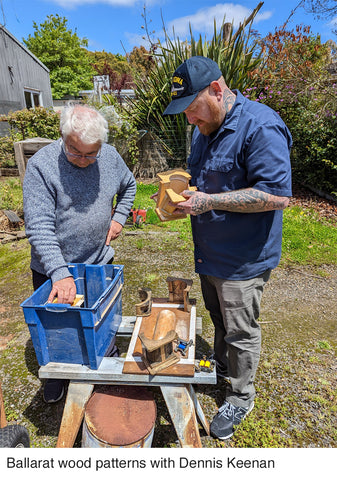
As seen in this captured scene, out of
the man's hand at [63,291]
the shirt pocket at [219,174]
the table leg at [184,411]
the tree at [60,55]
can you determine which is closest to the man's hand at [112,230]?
the man's hand at [63,291]

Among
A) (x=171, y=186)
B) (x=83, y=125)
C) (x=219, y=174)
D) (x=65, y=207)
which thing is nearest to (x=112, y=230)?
(x=65, y=207)

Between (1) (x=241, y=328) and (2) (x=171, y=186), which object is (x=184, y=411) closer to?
(1) (x=241, y=328)

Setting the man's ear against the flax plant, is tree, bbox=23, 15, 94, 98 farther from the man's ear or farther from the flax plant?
the man's ear

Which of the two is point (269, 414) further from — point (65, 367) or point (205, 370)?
point (65, 367)

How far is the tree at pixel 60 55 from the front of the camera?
33.6m

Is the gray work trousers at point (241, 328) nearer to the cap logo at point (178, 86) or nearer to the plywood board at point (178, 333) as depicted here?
the plywood board at point (178, 333)

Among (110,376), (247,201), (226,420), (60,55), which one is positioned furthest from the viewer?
(60,55)

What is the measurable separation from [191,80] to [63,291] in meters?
1.29

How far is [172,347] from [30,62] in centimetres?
1744

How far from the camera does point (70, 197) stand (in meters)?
1.88

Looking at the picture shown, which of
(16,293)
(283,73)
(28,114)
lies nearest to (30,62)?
(28,114)

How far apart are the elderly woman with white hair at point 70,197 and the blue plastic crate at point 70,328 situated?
16cm

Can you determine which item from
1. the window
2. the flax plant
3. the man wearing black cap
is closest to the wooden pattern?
the man wearing black cap
